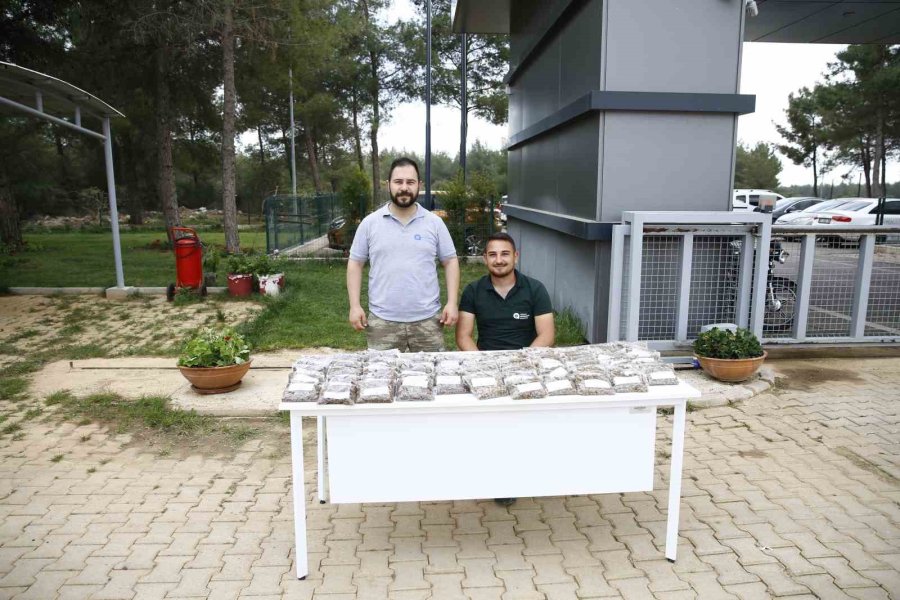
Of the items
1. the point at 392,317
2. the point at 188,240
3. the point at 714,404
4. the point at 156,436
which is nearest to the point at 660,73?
the point at 714,404

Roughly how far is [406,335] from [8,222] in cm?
1826

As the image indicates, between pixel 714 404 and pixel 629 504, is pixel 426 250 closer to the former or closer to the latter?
pixel 629 504

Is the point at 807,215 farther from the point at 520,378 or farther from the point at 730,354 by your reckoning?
the point at 520,378

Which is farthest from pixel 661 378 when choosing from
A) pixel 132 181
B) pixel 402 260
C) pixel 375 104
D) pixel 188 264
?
pixel 132 181

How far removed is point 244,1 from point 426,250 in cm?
1245

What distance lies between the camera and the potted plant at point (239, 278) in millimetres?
10688

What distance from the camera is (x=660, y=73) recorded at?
643cm

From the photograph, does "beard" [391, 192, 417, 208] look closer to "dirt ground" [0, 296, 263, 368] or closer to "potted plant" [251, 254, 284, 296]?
"dirt ground" [0, 296, 263, 368]

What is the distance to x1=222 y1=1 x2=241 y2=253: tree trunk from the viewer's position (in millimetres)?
14219

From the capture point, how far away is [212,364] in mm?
5938

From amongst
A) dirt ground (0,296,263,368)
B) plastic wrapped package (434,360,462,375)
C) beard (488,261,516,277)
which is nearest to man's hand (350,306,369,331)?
beard (488,261,516,277)

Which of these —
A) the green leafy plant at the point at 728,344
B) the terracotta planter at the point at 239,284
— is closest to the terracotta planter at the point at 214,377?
the green leafy plant at the point at 728,344

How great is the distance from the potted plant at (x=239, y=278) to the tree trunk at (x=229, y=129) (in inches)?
213

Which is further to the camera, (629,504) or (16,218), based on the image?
(16,218)
